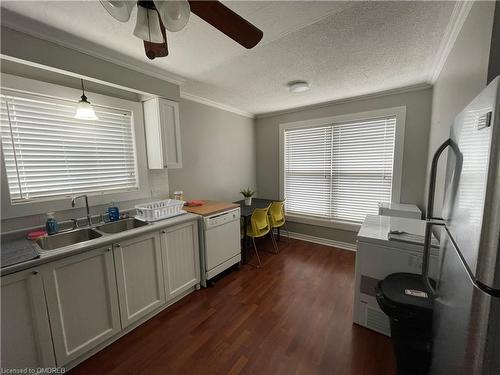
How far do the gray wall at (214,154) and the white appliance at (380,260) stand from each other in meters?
2.24

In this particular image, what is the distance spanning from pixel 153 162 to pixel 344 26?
2.22 m

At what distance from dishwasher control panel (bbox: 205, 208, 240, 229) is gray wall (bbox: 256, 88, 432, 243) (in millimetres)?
1594

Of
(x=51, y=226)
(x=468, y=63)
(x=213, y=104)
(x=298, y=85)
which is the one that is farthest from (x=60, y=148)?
(x=468, y=63)

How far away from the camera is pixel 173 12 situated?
2.90ft

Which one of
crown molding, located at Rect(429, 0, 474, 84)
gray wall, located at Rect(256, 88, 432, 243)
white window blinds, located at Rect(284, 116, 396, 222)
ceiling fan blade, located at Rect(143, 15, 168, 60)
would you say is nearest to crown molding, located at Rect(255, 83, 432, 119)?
gray wall, located at Rect(256, 88, 432, 243)

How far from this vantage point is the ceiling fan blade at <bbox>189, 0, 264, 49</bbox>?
86cm

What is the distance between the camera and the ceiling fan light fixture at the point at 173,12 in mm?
860

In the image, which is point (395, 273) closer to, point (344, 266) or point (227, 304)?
point (344, 266)

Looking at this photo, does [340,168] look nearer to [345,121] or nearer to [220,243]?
[345,121]

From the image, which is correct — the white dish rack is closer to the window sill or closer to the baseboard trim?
the window sill

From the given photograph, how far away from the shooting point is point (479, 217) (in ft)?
Result: 1.85

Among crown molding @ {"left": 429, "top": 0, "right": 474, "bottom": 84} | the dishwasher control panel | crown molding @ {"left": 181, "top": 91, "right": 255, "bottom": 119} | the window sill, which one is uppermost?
crown molding @ {"left": 181, "top": 91, "right": 255, "bottom": 119}

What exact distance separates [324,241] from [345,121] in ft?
6.64

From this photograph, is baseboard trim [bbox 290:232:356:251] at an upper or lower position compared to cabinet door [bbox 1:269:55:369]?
lower
